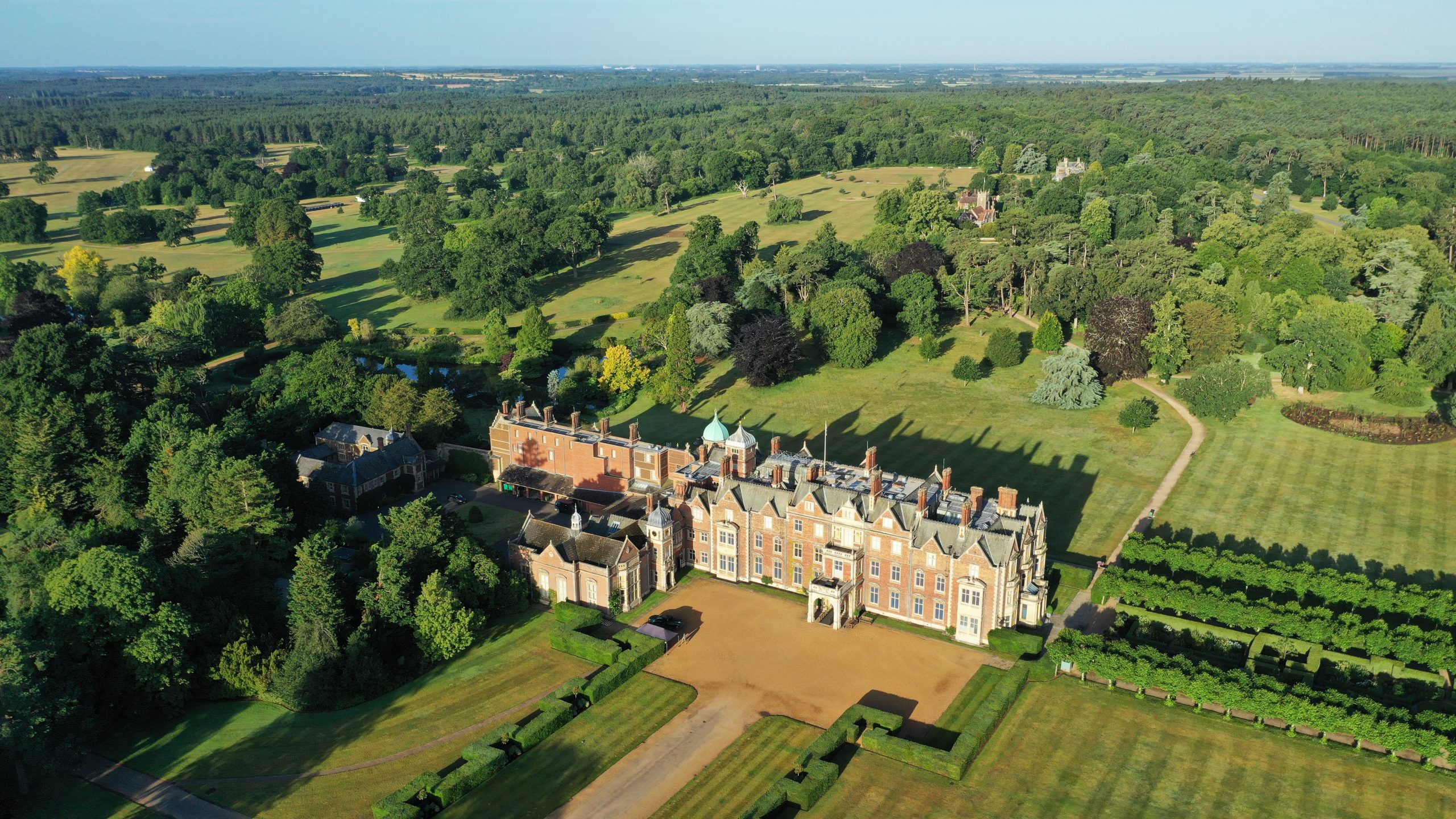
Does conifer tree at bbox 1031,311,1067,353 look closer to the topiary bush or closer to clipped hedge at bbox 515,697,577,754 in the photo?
the topiary bush

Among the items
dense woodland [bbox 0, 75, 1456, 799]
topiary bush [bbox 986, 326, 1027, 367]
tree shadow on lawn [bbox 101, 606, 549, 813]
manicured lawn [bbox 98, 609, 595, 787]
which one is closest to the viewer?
tree shadow on lawn [bbox 101, 606, 549, 813]

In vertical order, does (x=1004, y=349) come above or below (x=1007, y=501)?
below

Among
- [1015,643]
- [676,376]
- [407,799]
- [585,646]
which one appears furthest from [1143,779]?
[676,376]

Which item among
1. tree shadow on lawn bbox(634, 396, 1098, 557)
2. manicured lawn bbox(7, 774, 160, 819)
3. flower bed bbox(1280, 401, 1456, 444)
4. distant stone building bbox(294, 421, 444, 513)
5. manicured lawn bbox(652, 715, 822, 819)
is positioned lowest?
manicured lawn bbox(652, 715, 822, 819)

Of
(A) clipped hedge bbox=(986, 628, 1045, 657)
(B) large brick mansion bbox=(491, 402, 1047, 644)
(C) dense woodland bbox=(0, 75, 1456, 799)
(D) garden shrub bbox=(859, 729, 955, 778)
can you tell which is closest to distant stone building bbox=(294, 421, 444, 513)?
(C) dense woodland bbox=(0, 75, 1456, 799)

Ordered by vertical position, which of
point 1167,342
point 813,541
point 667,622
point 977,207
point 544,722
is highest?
point 977,207

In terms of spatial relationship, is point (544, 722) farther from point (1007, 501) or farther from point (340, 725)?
point (1007, 501)

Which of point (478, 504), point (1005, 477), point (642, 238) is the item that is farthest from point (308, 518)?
point (642, 238)
